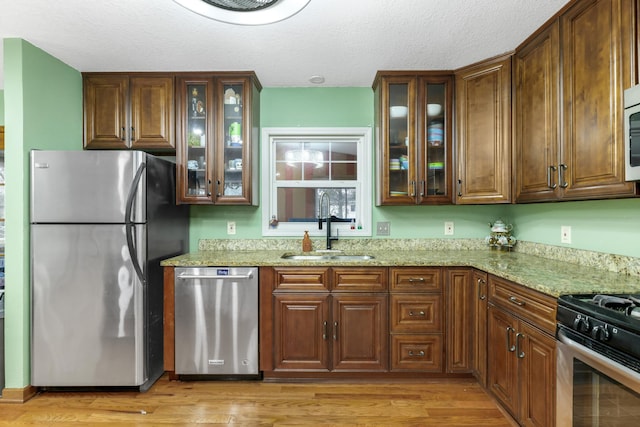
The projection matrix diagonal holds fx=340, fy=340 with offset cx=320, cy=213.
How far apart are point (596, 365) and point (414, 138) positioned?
73.1 inches

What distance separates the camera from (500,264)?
221 centimetres

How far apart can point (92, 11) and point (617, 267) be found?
326cm

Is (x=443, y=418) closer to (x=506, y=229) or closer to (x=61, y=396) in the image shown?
(x=506, y=229)

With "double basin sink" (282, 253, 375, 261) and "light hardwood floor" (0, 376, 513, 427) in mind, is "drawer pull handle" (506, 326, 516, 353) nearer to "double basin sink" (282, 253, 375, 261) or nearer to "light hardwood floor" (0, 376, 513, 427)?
"light hardwood floor" (0, 376, 513, 427)

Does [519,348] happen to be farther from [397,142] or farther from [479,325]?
[397,142]

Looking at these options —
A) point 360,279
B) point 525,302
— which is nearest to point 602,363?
point 525,302

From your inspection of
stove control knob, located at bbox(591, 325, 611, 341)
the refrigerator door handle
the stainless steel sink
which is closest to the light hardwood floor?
the refrigerator door handle

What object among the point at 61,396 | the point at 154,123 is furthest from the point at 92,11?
the point at 61,396

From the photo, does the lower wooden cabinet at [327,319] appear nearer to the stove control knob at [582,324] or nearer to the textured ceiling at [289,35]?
the stove control knob at [582,324]

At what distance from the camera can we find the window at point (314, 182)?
3.07 meters

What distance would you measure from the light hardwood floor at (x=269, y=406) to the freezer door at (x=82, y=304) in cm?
17

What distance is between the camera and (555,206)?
7.95 feet

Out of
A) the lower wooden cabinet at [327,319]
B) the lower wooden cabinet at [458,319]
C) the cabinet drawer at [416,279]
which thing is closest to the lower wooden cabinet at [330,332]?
the lower wooden cabinet at [327,319]

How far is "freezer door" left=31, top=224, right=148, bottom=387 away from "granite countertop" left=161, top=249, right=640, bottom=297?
36 centimetres
